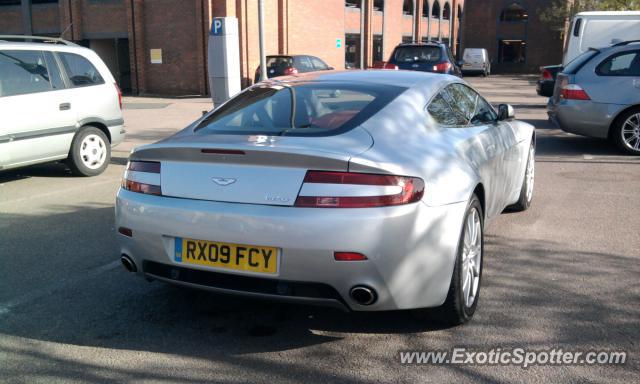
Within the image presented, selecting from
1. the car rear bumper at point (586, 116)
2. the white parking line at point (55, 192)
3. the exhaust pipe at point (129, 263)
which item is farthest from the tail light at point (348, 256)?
the car rear bumper at point (586, 116)

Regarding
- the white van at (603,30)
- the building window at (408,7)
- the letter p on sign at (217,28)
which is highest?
the building window at (408,7)

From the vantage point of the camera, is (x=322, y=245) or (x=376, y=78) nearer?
(x=322, y=245)

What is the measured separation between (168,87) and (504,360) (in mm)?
A: 25299

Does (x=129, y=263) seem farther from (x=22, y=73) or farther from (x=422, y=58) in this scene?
(x=422, y=58)

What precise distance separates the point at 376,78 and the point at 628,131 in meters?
6.85

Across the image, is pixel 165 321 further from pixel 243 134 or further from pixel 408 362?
pixel 408 362

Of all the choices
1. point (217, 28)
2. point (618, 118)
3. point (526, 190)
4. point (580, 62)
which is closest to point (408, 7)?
point (580, 62)

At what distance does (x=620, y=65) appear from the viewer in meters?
9.88

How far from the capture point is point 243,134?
3.83m

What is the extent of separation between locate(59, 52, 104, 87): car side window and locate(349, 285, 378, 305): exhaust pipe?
6658 mm

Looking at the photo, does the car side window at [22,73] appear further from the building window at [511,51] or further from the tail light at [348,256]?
the building window at [511,51]

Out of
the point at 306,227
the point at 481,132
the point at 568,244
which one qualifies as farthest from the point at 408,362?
the point at 568,244

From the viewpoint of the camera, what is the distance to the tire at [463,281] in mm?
3598

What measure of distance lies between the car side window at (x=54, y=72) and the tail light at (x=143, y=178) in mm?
5137
